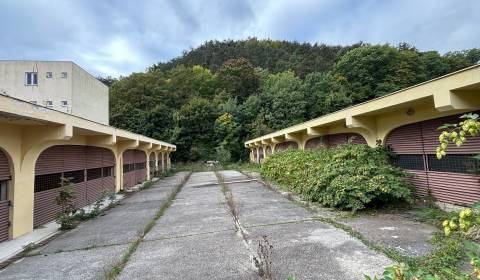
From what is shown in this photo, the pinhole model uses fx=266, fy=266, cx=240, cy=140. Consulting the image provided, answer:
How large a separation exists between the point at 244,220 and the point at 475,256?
18.4 ft

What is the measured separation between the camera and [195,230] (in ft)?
19.6

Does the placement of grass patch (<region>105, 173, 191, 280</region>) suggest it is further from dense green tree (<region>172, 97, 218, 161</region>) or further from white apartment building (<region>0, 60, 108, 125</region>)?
dense green tree (<region>172, 97, 218, 161</region>)

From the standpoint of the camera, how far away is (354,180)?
6.68 m

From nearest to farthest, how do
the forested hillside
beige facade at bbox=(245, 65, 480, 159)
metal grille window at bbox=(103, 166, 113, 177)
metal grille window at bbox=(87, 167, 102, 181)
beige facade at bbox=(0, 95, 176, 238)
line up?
beige facade at bbox=(245, 65, 480, 159)
beige facade at bbox=(0, 95, 176, 238)
metal grille window at bbox=(87, 167, 102, 181)
metal grille window at bbox=(103, 166, 113, 177)
the forested hillside

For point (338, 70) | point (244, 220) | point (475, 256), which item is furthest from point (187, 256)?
A: point (338, 70)

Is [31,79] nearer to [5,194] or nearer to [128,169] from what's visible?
→ [128,169]

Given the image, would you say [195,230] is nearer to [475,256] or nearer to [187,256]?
[187,256]

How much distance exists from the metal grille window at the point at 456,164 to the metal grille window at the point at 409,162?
12.1 inches

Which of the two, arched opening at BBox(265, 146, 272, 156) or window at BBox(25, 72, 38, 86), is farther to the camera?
arched opening at BBox(265, 146, 272, 156)

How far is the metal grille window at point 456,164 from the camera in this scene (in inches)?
216

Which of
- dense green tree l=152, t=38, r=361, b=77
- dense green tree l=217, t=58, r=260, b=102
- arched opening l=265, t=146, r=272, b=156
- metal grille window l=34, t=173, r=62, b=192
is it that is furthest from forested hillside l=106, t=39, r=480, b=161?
metal grille window l=34, t=173, r=62, b=192

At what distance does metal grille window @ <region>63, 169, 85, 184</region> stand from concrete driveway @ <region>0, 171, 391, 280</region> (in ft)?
6.44

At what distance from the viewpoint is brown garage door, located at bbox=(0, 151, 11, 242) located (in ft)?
18.7

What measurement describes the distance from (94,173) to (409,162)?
426 inches
